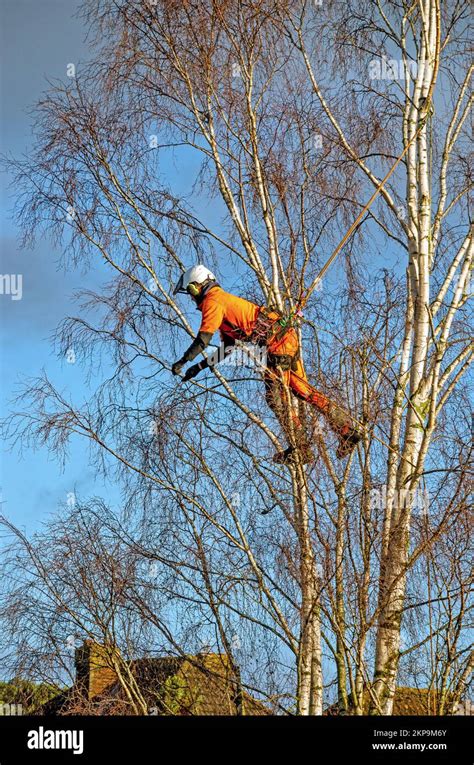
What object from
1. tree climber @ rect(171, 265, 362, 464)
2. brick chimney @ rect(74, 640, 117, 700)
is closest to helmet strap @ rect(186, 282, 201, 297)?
tree climber @ rect(171, 265, 362, 464)

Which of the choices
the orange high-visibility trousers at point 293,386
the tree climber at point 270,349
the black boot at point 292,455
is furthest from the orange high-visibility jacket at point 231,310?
the black boot at point 292,455

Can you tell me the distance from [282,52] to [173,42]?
108 cm

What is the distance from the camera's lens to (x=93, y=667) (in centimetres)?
1126

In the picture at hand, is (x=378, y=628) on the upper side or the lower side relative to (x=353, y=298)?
lower

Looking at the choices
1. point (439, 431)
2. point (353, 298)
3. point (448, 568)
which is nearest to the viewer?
point (448, 568)

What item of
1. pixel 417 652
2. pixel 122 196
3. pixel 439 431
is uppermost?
pixel 122 196

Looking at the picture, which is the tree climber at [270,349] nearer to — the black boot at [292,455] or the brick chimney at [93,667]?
the black boot at [292,455]

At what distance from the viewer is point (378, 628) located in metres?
10.4

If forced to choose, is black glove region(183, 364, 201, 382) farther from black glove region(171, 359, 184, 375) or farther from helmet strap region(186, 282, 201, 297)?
helmet strap region(186, 282, 201, 297)

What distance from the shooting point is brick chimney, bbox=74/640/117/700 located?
36.8ft

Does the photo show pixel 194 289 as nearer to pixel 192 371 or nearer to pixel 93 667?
pixel 192 371

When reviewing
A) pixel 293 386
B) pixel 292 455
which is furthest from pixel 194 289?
pixel 292 455
